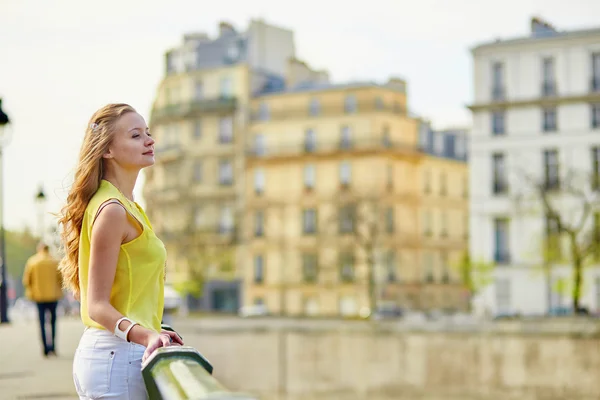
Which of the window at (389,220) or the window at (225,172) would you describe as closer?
the window at (389,220)

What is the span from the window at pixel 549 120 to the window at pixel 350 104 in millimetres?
16436

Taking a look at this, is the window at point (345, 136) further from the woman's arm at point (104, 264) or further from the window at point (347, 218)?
the woman's arm at point (104, 264)

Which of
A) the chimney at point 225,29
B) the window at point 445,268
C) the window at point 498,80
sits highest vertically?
the chimney at point 225,29

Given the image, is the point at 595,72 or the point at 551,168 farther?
the point at 595,72

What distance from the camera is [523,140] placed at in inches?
2633

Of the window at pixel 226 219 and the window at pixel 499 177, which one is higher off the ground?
the window at pixel 499 177

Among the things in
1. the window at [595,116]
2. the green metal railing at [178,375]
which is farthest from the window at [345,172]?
the green metal railing at [178,375]

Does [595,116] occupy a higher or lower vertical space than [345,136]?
lower

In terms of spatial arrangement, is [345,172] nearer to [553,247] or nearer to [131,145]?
[553,247]

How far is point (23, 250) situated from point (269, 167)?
3889 cm

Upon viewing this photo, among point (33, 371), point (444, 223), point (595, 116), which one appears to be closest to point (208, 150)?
point (444, 223)

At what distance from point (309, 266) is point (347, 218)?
6227 millimetres

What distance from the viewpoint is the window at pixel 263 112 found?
81.9 m

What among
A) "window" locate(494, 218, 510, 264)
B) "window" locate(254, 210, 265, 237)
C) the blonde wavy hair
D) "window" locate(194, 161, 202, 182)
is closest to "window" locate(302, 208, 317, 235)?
"window" locate(254, 210, 265, 237)
